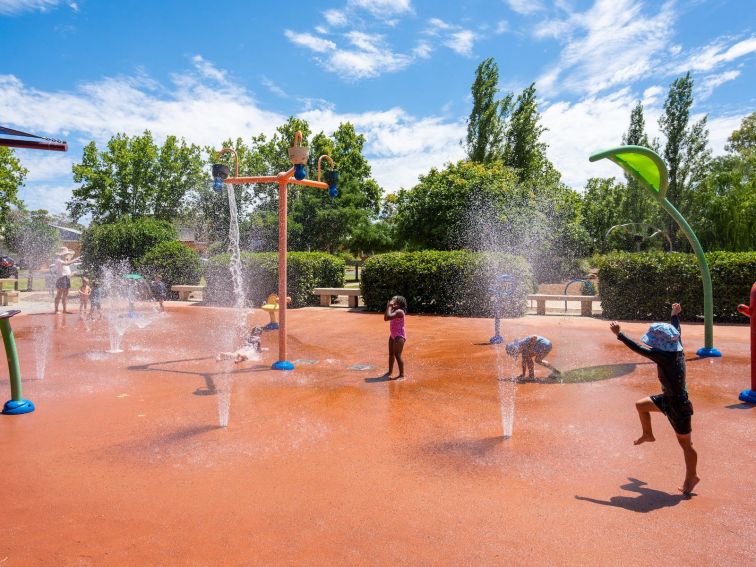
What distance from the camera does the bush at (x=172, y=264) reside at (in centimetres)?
2147

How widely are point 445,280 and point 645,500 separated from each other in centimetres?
1095

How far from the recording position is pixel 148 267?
2180 cm

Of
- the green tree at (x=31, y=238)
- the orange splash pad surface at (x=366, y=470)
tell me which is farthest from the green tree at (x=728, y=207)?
the green tree at (x=31, y=238)

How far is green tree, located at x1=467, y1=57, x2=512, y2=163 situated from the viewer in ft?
107

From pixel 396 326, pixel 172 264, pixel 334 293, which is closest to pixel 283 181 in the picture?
Answer: pixel 396 326

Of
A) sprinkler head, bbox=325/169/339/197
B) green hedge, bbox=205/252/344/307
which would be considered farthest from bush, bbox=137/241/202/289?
sprinkler head, bbox=325/169/339/197

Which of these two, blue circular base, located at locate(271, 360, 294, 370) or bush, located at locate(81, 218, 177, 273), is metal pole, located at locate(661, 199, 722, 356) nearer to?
blue circular base, located at locate(271, 360, 294, 370)

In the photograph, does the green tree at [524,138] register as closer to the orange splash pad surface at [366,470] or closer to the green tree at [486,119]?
the green tree at [486,119]

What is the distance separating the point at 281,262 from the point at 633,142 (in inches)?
1242

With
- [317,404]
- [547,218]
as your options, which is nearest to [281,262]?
[317,404]

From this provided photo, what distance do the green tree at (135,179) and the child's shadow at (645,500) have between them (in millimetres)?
37763

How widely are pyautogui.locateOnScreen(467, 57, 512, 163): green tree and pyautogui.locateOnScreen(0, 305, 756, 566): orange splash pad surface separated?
86.2 feet

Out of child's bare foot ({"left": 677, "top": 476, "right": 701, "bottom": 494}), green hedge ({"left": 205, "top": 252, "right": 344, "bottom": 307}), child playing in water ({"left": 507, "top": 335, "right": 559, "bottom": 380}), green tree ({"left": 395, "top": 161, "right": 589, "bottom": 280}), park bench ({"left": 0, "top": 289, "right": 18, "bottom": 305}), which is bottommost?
child's bare foot ({"left": 677, "top": 476, "right": 701, "bottom": 494})

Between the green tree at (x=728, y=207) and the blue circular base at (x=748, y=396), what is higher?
the green tree at (x=728, y=207)
